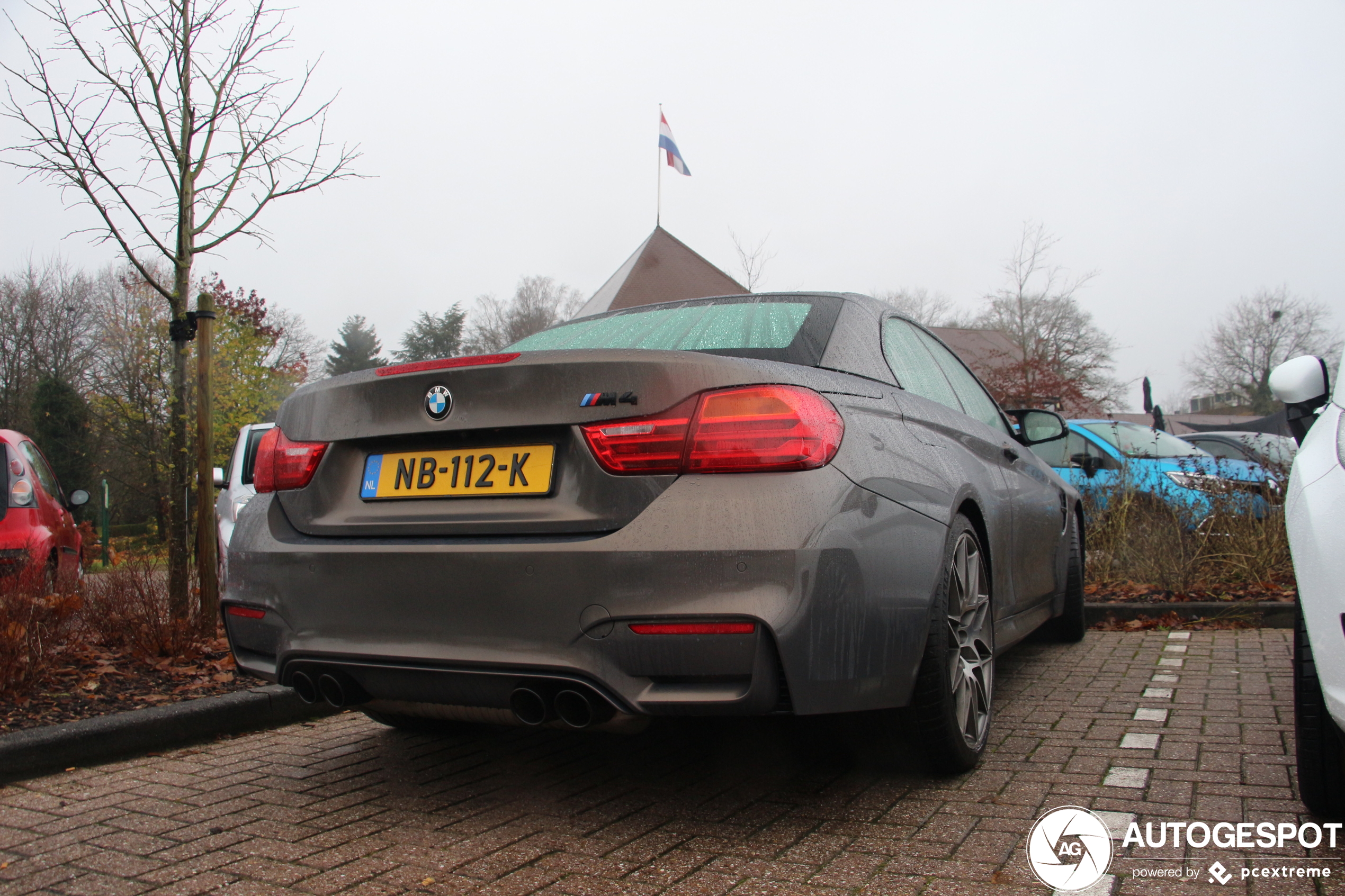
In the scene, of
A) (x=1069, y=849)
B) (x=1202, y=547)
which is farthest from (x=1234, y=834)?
(x=1202, y=547)

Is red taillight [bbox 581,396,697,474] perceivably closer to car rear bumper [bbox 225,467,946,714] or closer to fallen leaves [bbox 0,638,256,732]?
car rear bumper [bbox 225,467,946,714]

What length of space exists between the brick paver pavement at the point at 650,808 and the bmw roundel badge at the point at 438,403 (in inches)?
40.9

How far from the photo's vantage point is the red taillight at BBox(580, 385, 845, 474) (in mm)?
2281

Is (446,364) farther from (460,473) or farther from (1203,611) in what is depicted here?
(1203,611)

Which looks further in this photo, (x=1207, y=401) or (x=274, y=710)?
(x=1207, y=401)

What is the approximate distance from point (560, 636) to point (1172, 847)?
57.4 inches

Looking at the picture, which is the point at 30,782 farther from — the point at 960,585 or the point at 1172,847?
the point at 1172,847

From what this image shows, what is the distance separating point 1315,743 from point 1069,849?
0.63 metres

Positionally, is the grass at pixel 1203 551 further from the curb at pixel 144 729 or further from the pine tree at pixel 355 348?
the pine tree at pixel 355 348

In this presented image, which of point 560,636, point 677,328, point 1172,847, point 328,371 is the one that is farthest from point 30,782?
point 328,371

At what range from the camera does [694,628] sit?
221cm

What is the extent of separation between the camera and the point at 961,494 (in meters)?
3.04

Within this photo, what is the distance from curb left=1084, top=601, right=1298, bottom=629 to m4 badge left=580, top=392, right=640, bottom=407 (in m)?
4.33

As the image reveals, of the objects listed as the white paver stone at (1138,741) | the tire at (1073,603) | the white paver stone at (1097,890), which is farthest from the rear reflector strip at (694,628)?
the tire at (1073,603)
